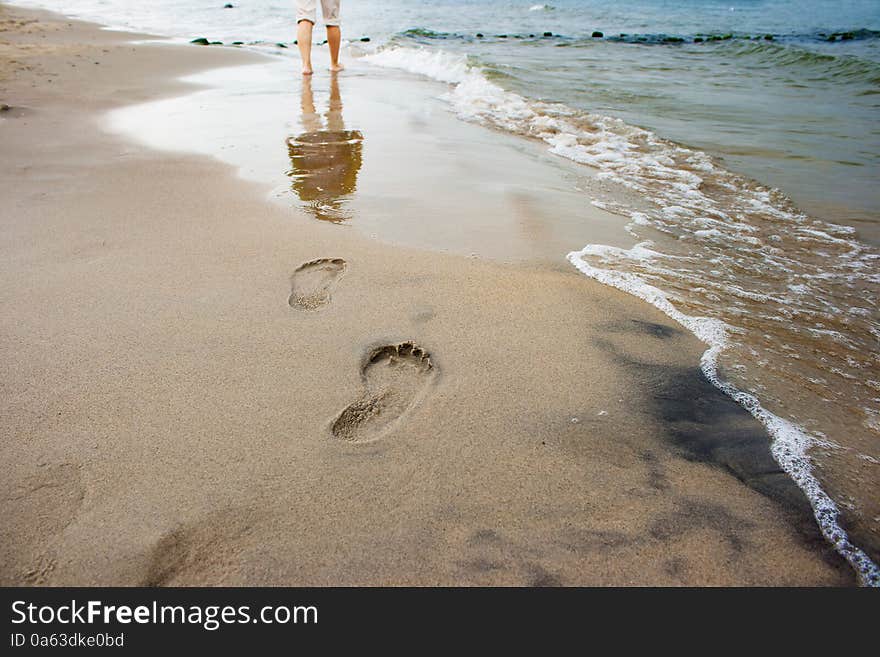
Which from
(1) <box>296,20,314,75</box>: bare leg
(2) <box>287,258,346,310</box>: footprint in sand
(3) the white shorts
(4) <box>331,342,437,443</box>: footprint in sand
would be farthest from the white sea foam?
(3) the white shorts

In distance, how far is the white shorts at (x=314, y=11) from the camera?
6551mm

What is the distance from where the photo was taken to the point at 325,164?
3352 millimetres

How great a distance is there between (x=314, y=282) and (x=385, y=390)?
27.5 inches

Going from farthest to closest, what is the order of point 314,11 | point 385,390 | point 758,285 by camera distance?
point 314,11 → point 758,285 → point 385,390

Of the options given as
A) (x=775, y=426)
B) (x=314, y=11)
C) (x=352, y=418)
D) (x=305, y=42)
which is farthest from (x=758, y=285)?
(x=314, y=11)

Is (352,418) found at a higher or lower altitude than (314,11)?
lower

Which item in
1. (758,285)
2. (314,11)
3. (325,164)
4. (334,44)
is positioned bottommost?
(758,285)

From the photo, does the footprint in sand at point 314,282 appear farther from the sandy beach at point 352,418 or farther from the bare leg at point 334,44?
the bare leg at point 334,44

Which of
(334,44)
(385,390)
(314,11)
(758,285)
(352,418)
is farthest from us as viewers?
(334,44)

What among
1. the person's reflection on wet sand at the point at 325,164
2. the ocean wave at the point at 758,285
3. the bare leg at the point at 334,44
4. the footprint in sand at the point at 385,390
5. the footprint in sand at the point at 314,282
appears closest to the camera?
the footprint in sand at the point at 385,390

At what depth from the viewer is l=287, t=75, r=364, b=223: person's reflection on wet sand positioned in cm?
274

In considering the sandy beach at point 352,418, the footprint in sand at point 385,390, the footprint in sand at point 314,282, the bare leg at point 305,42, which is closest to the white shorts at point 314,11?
the bare leg at point 305,42

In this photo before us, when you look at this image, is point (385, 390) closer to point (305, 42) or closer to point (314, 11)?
point (305, 42)

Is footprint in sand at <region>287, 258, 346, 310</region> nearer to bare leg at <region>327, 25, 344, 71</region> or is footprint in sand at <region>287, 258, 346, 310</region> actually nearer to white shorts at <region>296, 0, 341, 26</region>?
white shorts at <region>296, 0, 341, 26</region>
